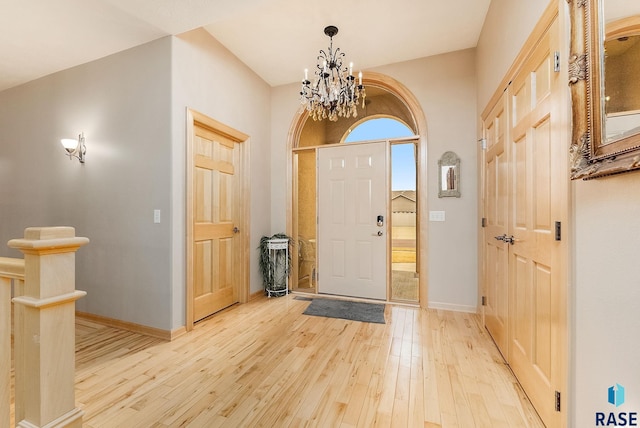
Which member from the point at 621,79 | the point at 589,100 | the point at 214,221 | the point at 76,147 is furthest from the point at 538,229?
the point at 76,147

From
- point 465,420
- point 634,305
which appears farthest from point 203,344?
point 634,305

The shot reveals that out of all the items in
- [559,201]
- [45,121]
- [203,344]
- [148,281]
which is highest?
[45,121]

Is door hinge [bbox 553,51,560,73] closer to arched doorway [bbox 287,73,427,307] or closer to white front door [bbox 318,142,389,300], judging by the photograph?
arched doorway [bbox 287,73,427,307]

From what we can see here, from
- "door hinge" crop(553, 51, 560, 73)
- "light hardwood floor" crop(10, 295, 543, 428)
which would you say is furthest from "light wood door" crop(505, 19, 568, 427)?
"light hardwood floor" crop(10, 295, 543, 428)

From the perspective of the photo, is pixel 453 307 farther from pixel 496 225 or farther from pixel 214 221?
pixel 214 221

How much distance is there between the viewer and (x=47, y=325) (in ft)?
3.12

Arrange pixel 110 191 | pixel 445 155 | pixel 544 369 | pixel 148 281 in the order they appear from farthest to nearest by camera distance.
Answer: pixel 445 155 < pixel 110 191 < pixel 148 281 < pixel 544 369

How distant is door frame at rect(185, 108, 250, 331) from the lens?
2.69 m

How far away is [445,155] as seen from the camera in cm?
330

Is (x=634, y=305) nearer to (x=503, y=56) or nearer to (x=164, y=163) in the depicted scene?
(x=503, y=56)

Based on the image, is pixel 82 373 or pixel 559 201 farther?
pixel 82 373

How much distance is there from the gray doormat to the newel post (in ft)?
7.79

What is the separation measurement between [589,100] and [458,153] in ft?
7.54

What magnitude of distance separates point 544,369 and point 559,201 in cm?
90
